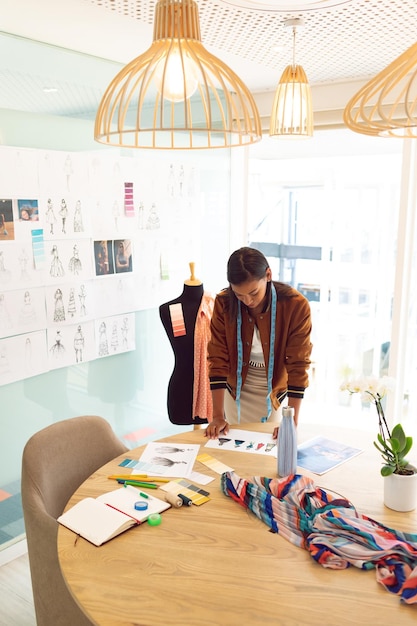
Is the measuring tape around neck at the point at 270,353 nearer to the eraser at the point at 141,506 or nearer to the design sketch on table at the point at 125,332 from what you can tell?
the eraser at the point at 141,506

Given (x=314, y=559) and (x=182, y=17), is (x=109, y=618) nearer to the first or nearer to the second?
(x=314, y=559)

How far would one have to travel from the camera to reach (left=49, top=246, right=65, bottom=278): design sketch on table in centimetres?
288

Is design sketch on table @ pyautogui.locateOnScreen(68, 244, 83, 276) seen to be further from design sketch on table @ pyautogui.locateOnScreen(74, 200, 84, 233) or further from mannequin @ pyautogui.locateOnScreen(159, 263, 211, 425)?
mannequin @ pyautogui.locateOnScreen(159, 263, 211, 425)

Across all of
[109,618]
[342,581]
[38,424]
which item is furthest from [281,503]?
[38,424]

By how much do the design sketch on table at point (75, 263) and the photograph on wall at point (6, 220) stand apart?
1.26 feet

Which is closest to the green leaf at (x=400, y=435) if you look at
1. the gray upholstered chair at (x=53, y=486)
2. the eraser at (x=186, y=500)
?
the eraser at (x=186, y=500)

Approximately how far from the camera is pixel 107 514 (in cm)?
164

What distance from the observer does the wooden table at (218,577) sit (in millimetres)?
1255

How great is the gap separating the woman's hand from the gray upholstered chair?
372 millimetres

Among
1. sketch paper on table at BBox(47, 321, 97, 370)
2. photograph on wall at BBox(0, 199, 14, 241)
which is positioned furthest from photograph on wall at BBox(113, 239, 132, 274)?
photograph on wall at BBox(0, 199, 14, 241)

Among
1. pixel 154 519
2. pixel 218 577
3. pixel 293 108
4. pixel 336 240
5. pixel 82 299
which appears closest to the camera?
pixel 218 577

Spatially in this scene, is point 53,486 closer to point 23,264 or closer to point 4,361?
point 4,361

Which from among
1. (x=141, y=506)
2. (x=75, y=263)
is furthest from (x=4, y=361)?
(x=141, y=506)

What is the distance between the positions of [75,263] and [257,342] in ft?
3.70
